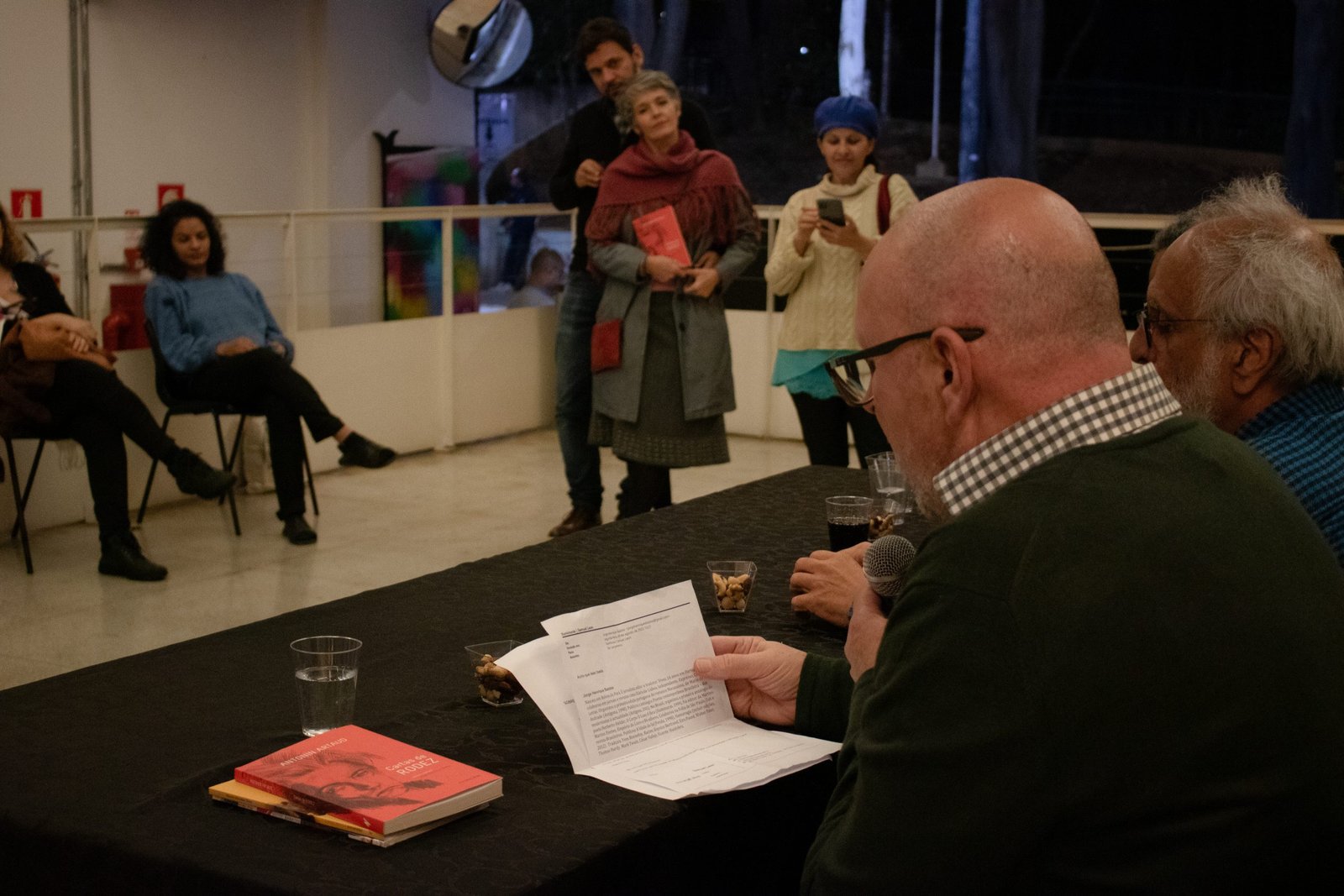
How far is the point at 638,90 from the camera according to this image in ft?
15.4

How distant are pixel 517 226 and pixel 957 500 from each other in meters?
7.06

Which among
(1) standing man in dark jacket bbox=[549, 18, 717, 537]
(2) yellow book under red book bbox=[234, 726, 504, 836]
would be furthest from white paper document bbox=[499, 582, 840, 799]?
(1) standing man in dark jacket bbox=[549, 18, 717, 537]

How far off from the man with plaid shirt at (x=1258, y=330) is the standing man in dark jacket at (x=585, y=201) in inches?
109

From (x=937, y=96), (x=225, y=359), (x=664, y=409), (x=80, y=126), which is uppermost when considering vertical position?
(x=937, y=96)

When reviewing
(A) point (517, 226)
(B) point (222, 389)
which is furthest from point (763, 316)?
(B) point (222, 389)

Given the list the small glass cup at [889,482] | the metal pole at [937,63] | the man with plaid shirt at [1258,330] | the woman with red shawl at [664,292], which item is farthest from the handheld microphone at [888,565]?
the metal pole at [937,63]

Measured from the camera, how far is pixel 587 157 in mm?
5129

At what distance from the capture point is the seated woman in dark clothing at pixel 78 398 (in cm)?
474

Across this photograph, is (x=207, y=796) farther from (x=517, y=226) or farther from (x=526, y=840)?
(x=517, y=226)

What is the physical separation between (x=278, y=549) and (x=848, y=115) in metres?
2.36

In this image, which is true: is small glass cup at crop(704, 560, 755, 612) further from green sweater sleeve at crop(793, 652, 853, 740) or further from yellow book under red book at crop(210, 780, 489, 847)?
yellow book under red book at crop(210, 780, 489, 847)

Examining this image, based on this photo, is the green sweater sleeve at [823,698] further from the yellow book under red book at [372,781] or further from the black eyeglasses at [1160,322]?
the black eyeglasses at [1160,322]

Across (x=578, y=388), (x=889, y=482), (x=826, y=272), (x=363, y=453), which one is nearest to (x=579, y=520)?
(x=578, y=388)

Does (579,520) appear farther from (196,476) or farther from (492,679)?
(492,679)
